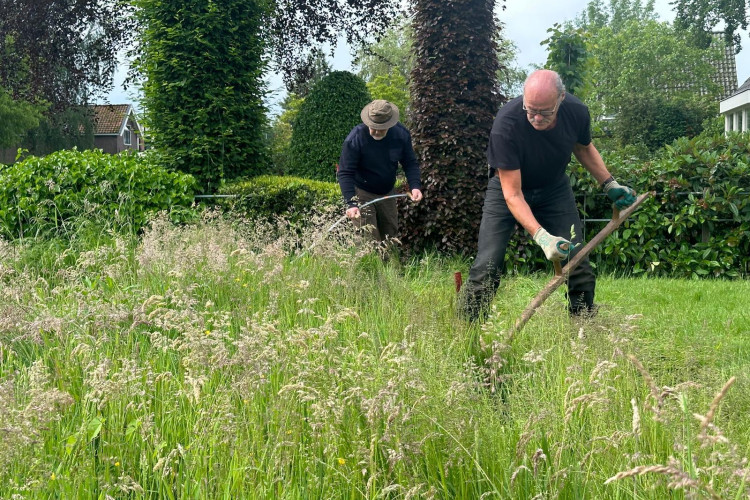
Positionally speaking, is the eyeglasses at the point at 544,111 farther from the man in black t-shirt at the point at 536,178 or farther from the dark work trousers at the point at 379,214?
the dark work trousers at the point at 379,214

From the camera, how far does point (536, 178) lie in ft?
14.7

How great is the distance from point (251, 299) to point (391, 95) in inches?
1060

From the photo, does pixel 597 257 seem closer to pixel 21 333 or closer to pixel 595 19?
pixel 21 333

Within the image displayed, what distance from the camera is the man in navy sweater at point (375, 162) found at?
626 centimetres

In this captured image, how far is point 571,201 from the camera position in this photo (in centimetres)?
466

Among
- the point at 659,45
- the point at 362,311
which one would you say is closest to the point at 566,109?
the point at 362,311

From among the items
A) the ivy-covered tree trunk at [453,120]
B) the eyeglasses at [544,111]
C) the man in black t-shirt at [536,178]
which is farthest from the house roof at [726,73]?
the eyeglasses at [544,111]

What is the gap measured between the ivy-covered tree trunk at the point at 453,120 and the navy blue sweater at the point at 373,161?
1384mm

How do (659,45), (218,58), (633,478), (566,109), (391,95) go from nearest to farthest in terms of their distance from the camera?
1. (633,478)
2. (566,109)
3. (218,58)
4. (391,95)
5. (659,45)

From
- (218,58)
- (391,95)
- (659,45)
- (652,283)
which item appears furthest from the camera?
(659,45)

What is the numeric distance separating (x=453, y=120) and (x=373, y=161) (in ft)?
6.35

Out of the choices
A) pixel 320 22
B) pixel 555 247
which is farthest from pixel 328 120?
pixel 555 247

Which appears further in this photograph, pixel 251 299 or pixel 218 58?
pixel 218 58

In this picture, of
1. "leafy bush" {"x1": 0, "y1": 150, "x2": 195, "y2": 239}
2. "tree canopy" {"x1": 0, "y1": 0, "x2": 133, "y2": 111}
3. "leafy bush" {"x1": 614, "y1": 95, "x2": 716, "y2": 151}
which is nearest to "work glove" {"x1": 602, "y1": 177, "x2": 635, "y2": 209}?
"leafy bush" {"x1": 0, "y1": 150, "x2": 195, "y2": 239}
